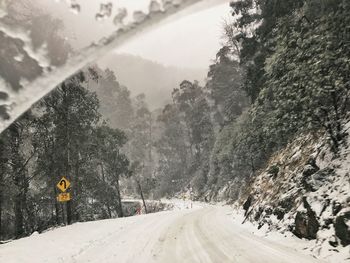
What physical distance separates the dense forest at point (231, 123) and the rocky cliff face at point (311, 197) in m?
0.63

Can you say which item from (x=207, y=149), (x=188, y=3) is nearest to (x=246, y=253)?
(x=188, y=3)

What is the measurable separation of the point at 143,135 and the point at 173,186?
27.4 metres

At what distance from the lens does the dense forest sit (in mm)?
11027

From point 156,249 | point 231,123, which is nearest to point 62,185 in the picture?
point 156,249

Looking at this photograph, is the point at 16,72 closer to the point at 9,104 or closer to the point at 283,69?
the point at 9,104

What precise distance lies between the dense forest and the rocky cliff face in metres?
0.63

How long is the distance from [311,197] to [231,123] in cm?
3255

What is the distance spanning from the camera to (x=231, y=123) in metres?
42.7

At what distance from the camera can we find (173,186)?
79500 mm

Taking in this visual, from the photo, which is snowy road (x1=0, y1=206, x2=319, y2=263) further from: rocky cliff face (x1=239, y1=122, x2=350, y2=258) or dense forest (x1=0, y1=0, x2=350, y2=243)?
dense forest (x1=0, y1=0, x2=350, y2=243)

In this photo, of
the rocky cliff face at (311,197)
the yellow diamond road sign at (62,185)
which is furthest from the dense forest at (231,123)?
the yellow diamond road sign at (62,185)

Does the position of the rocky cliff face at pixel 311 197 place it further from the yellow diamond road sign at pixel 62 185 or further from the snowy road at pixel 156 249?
the yellow diamond road sign at pixel 62 185

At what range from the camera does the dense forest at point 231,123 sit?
1103cm

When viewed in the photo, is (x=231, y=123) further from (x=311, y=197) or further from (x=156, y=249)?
(x=311, y=197)
